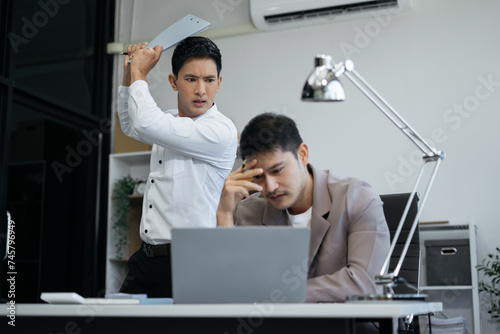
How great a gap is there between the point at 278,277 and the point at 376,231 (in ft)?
1.87

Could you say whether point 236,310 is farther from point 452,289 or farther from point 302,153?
point 452,289

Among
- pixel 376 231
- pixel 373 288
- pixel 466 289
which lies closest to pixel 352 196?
pixel 376 231

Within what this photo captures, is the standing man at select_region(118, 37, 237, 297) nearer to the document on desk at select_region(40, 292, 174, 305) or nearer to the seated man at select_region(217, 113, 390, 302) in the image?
the seated man at select_region(217, 113, 390, 302)

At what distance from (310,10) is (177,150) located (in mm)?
2807

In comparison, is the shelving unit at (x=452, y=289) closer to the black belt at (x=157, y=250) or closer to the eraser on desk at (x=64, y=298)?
the black belt at (x=157, y=250)

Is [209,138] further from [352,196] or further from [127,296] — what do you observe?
[127,296]

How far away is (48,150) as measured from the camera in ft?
15.4

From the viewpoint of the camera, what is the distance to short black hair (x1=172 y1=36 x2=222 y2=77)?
2.20 metres

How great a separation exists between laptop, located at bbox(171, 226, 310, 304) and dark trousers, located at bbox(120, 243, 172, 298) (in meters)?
0.68

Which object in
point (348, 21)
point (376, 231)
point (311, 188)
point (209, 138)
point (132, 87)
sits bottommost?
point (376, 231)

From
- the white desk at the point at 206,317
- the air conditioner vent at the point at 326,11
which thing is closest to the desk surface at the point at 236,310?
the white desk at the point at 206,317

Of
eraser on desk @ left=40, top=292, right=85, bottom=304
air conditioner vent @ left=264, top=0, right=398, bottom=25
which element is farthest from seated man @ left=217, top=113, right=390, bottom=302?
air conditioner vent @ left=264, top=0, right=398, bottom=25

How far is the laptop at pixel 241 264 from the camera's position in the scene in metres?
1.24

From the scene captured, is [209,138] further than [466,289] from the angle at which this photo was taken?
No
